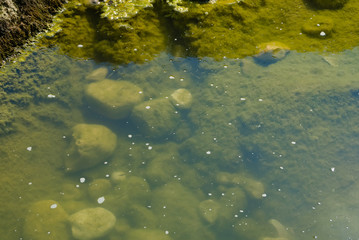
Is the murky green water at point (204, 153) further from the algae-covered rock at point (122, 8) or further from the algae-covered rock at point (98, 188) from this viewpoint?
the algae-covered rock at point (122, 8)

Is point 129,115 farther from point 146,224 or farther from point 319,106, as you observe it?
point 319,106

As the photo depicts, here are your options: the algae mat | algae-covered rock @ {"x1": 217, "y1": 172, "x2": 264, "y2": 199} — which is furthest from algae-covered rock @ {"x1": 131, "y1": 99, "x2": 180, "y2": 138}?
algae-covered rock @ {"x1": 217, "y1": 172, "x2": 264, "y2": 199}

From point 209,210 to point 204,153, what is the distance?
0.70 m

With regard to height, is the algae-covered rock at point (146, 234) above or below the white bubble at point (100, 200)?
below

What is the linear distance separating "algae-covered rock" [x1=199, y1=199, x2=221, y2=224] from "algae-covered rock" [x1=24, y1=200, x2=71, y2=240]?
4.47 feet

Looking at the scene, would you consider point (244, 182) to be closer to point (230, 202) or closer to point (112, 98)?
point (230, 202)

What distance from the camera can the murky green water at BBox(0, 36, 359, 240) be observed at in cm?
356

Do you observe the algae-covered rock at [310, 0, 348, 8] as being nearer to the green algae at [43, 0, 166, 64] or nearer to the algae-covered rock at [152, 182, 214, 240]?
the green algae at [43, 0, 166, 64]

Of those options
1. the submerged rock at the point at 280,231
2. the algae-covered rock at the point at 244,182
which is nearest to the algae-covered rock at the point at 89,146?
the algae-covered rock at the point at 244,182

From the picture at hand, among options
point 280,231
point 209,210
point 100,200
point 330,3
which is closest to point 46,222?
point 100,200

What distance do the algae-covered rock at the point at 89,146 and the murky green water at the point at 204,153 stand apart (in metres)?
0.07

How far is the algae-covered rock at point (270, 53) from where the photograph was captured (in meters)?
4.79

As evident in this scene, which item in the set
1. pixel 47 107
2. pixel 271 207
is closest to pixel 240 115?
pixel 271 207

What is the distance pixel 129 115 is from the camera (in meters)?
4.43
